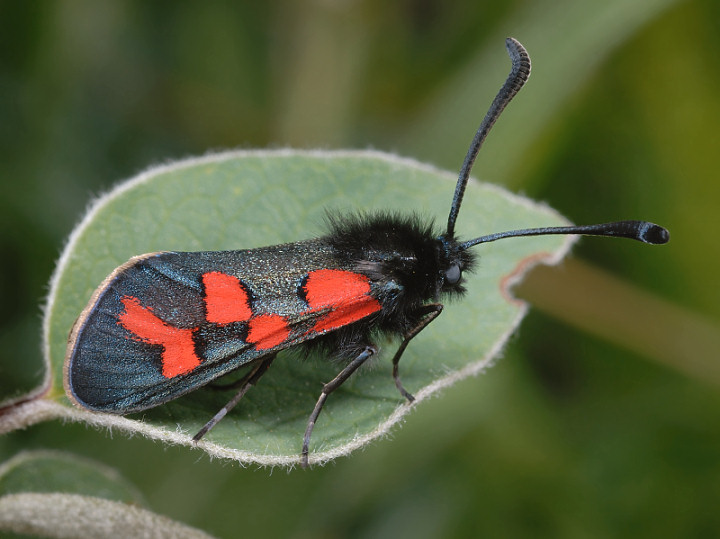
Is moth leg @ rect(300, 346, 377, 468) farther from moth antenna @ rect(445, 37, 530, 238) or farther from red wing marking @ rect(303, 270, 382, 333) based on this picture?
moth antenna @ rect(445, 37, 530, 238)

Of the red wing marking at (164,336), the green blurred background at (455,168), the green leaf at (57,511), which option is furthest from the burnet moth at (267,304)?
the green blurred background at (455,168)

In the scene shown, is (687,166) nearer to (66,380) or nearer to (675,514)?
(675,514)

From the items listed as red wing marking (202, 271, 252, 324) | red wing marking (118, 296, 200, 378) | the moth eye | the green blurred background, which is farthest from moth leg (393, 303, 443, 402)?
the green blurred background

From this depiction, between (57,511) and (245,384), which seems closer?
(57,511)

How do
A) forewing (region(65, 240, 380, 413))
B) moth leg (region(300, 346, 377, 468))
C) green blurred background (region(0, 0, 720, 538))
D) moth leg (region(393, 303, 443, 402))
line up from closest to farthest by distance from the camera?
forewing (region(65, 240, 380, 413)) < moth leg (region(300, 346, 377, 468)) < moth leg (region(393, 303, 443, 402)) < green blurred background (region(0, 0, 720, 538))

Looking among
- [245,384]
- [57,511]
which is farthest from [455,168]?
[57,511]

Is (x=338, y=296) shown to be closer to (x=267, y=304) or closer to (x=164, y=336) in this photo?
(x=267, y=304)

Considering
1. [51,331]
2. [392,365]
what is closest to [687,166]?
[392,365]
